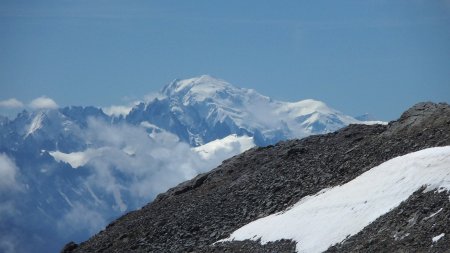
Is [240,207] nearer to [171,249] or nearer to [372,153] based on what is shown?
[171,249]

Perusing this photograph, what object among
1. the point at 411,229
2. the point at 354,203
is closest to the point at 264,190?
the point at 354,203

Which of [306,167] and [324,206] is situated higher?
[306,167]

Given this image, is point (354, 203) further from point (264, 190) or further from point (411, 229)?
point (264, 190)

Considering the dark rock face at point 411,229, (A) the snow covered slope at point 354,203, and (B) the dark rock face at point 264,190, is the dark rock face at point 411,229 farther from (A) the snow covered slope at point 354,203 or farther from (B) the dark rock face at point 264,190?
(B) the dark rock face at point 264,190

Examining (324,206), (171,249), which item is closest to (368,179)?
(324,206)

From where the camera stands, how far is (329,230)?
42.0m

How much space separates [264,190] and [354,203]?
1380cm

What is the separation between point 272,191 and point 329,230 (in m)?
13.6

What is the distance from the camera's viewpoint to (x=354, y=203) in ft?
141

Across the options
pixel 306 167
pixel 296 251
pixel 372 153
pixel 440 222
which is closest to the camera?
pixel 440 222

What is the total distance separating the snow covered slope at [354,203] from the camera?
1574 inches

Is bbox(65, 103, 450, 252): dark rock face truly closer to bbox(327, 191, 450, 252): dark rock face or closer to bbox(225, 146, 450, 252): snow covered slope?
bbox(225, 146, 450, 252): snow covered slope

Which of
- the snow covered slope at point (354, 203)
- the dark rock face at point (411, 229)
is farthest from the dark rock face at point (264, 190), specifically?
the dark rock face at point (411, 229)

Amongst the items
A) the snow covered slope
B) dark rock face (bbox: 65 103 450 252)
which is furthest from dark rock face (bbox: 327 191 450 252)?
dark rock face (bbox: 65 103 450 252)
